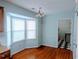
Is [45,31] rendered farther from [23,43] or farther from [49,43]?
[23,43]

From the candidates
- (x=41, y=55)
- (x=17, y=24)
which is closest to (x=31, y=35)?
(x=17, y=24)

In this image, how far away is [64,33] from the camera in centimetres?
725

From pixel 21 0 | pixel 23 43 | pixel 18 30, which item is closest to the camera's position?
pixel 21 0

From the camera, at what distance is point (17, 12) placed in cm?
505

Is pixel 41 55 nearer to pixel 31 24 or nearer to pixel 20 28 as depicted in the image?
pixel 20 28

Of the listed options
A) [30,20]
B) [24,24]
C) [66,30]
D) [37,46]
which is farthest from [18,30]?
[66,30]

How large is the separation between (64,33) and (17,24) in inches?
129

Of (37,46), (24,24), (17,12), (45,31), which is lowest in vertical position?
(37,46)

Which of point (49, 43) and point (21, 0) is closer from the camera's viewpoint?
point (21, 0)

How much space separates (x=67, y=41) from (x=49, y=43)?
50.2 inches

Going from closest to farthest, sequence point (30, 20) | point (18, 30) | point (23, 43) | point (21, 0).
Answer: point (21, 0), point (18, 30), point (23, 43), point (30, 20)

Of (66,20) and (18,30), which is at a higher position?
(66,20)

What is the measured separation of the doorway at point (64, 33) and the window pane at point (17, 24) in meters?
2.52

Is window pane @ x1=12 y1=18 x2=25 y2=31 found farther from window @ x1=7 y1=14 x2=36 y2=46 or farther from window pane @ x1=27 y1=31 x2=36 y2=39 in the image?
window pane @ x1=27 y1=31 x2=36 y2=39
